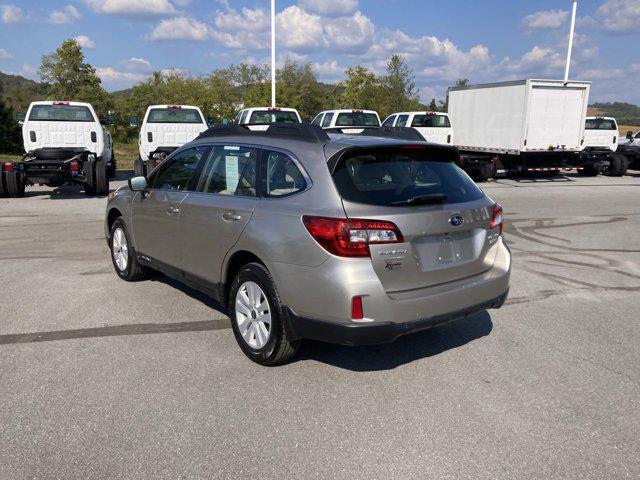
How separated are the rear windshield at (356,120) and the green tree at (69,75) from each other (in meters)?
31.9

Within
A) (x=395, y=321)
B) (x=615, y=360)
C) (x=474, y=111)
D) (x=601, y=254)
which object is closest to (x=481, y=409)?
(x=395, y=321)

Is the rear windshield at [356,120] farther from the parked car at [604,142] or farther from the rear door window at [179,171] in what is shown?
the rear door window at [179,171]

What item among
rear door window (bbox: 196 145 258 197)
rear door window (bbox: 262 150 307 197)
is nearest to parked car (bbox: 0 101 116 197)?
rear door window (bbox: 196 145 258 197)

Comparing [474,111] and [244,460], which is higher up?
[474,111]

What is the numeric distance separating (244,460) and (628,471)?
78.1 inches

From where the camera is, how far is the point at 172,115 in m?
15.8

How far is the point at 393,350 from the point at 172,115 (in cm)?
1329

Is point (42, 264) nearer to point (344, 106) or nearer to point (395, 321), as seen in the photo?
point (395, 321)

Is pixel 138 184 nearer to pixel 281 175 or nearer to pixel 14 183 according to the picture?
pixel 281 175

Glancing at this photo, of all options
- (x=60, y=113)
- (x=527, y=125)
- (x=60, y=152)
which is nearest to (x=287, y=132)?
(x=60, y=152)

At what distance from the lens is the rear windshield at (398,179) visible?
3521 mm

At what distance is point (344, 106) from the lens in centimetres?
5538

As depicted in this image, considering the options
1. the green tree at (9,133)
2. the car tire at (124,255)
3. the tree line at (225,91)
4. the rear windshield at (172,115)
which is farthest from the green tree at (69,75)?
the car tire at (124,255)

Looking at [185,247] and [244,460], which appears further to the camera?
[185,247]
